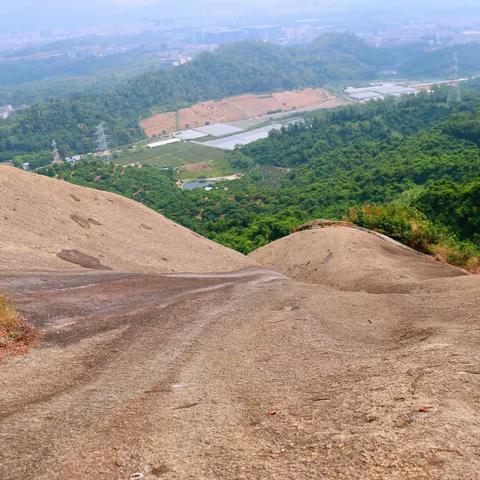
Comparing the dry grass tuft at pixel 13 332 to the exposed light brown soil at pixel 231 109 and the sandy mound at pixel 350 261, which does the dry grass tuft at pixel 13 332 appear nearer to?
the sandy mound at pixel 350 261

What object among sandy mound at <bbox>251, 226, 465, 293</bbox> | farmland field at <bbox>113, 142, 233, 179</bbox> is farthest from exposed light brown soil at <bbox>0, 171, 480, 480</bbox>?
farmland field at <bbox>113, 142, 233, 179</bbox>

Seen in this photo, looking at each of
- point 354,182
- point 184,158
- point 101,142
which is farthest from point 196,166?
point 354,182

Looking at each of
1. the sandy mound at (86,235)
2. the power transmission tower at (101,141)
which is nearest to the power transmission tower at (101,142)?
the power transmission tower at (101,141)

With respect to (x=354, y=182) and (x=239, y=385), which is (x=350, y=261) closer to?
(x=239, y=385)

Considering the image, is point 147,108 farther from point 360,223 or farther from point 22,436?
point 22,436

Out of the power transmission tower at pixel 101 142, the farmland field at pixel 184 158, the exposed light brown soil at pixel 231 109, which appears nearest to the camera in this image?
the farmland field at pixel 184 158

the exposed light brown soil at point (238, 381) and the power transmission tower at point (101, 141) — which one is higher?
the exposed light brown soil at point (238, 381)

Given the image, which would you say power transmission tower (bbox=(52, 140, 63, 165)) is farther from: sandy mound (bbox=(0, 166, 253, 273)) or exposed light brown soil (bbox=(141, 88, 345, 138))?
sandy mound (bbox=(0, 166, 253, 273))
